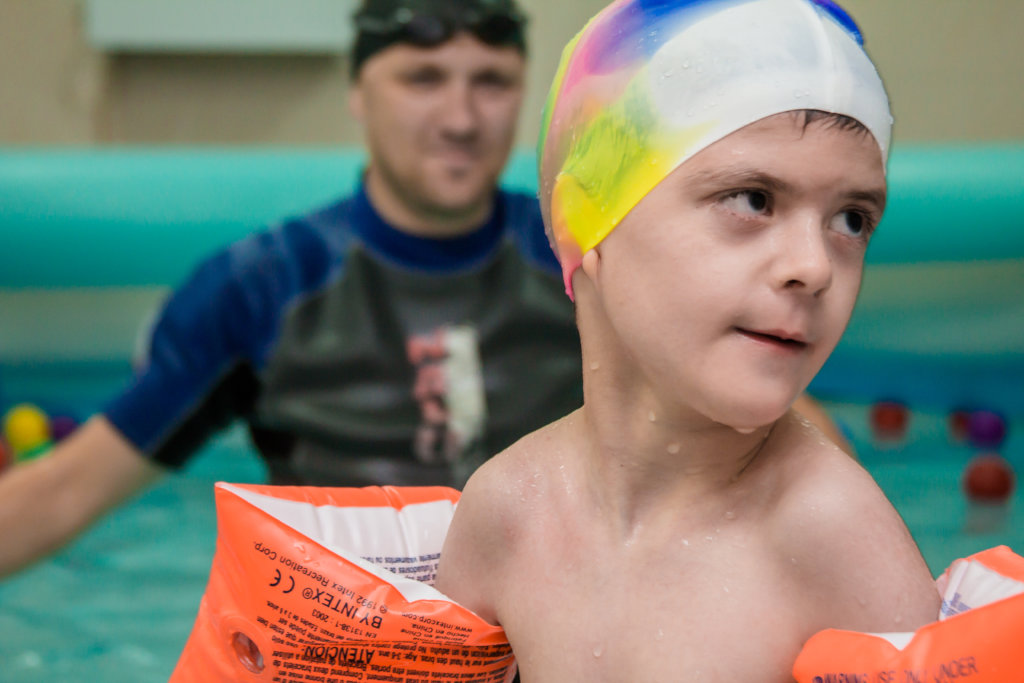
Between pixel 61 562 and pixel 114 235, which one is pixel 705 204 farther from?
pixel 114 235

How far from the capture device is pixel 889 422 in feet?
10.1

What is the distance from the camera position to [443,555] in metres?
0.80

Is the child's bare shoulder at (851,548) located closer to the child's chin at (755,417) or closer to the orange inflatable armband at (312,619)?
the child's chin at (755,417)

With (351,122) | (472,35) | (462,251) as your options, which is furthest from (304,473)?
(351,122)

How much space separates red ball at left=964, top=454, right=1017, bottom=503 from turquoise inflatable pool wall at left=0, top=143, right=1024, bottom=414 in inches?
21.3

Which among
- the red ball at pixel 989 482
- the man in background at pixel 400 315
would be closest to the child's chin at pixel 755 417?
the man in background at pixel 400 315

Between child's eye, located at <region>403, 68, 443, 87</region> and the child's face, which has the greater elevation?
the child's face

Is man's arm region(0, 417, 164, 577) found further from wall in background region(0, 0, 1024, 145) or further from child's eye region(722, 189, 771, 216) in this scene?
wall in background region(0, 0, 1024, 145)

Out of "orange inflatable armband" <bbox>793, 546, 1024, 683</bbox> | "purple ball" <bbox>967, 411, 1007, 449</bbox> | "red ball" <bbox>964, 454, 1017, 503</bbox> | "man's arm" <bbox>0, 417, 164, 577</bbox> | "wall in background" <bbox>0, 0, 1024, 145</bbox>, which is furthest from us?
"wall in background" <bbox>0, 0, 1024, 145</bbox>

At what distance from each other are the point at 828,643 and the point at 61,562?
2.18 metres

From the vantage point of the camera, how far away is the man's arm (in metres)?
1.51

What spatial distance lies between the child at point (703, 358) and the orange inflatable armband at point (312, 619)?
49mm

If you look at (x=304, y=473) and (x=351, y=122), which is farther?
(x=351, y=122)

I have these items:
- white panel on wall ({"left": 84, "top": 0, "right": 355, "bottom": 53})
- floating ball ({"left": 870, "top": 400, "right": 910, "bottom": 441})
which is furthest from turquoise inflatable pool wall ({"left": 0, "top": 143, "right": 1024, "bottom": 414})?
white panel on wall ({"left": 84, "top": 0, "right": 355, "bottom": 53})
